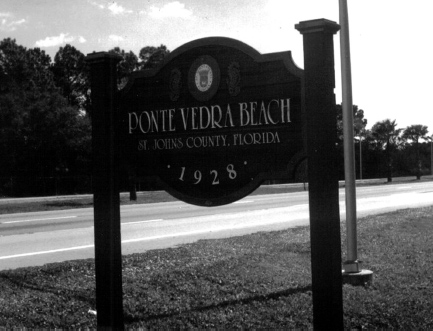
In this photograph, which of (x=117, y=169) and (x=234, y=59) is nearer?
(x=234, y=59)

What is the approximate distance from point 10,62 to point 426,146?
68.8 meters

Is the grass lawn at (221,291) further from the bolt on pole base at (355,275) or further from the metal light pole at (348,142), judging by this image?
the metal light pole at (348,142)

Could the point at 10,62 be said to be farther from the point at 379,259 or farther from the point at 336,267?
the point at 336,267

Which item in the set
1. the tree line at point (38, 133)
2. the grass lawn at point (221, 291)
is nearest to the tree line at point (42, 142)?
the tree line at point (38, 133)

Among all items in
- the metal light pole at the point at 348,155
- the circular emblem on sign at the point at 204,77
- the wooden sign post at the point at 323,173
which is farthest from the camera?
the metal light pole at the point at 348,155

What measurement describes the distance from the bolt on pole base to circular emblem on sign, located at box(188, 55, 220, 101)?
12.4 ft

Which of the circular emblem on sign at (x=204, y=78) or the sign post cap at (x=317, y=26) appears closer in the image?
the sign post cap at (x=317, y=26)

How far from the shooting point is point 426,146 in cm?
10369

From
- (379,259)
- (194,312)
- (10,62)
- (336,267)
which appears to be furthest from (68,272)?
(10,62)

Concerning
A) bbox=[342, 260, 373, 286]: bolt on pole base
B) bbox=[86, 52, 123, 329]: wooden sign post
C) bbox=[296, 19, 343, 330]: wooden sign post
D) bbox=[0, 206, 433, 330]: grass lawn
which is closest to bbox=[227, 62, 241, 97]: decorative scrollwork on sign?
bbox=[296, 19, 343, 330]: wooden sign post

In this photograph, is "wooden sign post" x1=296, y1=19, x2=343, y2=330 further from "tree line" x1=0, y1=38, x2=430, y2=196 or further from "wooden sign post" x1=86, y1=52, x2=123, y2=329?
"tree line" x1=0, y1=38, x2=430, y2=196

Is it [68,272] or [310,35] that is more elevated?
[310,35]


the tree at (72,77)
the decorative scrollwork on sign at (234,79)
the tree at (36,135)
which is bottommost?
the decorative scrollwork on sign at (234,79)

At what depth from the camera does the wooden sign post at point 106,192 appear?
16.7ft
